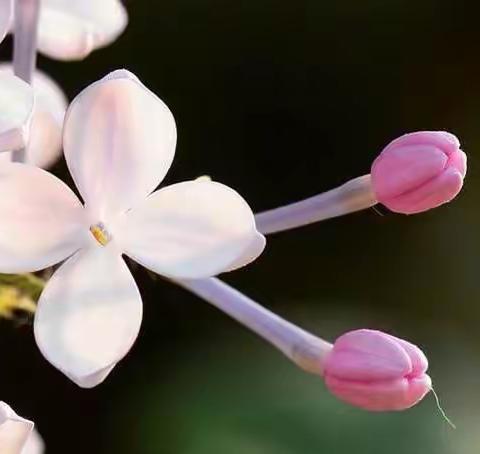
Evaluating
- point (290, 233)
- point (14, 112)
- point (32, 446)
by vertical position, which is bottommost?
A: point (290, 233)

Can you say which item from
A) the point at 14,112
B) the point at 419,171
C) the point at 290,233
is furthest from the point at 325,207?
the point at 290,233

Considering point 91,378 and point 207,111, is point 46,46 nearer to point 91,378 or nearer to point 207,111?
point 91,378

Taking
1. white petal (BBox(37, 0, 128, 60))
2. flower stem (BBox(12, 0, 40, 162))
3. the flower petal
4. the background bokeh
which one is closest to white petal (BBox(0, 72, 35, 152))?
the flower petal

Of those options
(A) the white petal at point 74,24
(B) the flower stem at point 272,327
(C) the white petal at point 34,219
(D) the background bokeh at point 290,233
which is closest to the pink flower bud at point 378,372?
(B) the flower stem at point 272,327

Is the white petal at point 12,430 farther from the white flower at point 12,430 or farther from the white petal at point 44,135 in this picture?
the white petal at point 44,135

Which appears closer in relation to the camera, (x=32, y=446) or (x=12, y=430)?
(x=12, y=430)

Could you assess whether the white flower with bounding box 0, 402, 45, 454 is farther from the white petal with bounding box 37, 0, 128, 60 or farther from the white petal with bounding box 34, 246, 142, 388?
the white petal with bounding box 37, 0, 128, 60

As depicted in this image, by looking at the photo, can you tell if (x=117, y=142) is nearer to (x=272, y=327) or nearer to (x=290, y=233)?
(x=272, y=327)
